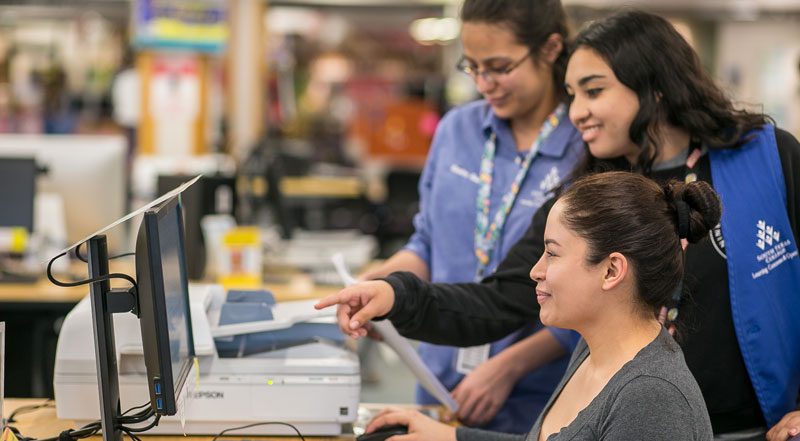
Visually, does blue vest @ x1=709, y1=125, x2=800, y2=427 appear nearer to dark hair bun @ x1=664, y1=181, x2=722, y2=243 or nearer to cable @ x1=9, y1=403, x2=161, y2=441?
dark hair bun @ x1=664, y1=181, x2=722, y2=243

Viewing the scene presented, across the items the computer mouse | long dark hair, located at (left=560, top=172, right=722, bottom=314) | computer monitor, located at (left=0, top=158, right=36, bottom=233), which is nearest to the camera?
long dark hair, located at (left=560, top=172, right=722, bottom=314)

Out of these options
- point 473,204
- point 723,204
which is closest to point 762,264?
point 723,204

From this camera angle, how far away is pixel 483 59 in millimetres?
2084

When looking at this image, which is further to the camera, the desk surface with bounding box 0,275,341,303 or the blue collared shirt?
the desk surface with bounding box 0,275,341,303

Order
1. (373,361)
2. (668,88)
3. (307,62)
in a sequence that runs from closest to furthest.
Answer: (668,88)
(373,361)
(307,62)

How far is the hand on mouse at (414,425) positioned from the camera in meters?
1.86

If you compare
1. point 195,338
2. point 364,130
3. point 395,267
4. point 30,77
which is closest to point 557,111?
point 395,267

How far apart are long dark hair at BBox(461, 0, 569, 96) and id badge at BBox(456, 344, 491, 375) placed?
712 millimetres

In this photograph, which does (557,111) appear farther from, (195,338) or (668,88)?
(195,338)

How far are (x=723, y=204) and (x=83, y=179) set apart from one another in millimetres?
2922

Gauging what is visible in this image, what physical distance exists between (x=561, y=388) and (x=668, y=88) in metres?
0.67

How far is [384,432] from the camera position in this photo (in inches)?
74.9

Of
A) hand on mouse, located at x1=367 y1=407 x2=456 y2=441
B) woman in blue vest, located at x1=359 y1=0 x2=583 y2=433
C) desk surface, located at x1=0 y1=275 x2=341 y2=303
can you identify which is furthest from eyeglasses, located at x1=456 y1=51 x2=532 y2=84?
desk surface, located at x1=0 y1=275 x2=341 y2=303

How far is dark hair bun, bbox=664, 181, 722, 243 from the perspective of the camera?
1.52 metres
